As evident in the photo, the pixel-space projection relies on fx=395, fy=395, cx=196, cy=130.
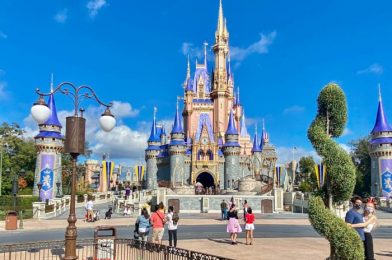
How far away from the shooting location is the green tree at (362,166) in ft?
197

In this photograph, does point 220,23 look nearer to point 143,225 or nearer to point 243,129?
point 243,129

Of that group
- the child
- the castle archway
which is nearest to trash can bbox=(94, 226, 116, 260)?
the child

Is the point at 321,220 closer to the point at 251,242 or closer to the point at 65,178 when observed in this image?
the point at 251,242

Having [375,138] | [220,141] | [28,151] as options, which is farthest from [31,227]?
[220,141]

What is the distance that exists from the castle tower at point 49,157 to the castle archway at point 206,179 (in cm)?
2608

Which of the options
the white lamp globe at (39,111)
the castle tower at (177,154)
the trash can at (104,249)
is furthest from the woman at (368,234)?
the castle tower at (177,154)

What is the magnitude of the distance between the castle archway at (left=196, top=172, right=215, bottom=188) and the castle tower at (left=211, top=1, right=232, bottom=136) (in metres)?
7.93

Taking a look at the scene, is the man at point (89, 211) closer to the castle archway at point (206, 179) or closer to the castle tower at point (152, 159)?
the castle tower at point (152, 159)

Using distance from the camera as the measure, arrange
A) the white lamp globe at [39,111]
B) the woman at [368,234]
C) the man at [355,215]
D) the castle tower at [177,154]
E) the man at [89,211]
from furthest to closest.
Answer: the castle tower at [177,154], the man at [89,211], the white lamp globe at [39,111], the woman at [368,234], the man at [355,215]

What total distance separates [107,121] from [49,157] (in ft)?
126

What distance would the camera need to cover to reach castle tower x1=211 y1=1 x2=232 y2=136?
234ft

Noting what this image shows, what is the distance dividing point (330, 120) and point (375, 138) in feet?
144

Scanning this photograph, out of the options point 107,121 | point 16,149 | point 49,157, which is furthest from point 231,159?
point 107,121

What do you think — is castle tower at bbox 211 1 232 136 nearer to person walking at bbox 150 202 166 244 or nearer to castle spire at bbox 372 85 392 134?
castle spire at bbox 372 85 392 134
